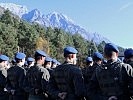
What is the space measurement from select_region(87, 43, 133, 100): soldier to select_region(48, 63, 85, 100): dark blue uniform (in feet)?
1.63

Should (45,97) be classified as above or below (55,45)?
below

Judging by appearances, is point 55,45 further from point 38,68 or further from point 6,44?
point 38,68

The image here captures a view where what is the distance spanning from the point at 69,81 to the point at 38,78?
1.87 m

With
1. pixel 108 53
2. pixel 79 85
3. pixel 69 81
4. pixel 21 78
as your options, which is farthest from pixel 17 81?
pixel 108 53

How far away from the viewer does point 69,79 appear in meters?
7.68

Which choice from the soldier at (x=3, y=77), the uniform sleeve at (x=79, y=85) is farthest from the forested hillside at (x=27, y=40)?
the uniform sleeve at (x=79, y=85)

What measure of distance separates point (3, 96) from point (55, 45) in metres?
97.5

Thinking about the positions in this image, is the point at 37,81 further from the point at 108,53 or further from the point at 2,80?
the point at 108,53

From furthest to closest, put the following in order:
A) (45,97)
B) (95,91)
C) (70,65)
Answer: (45,97) < (70,65) < (95,91)

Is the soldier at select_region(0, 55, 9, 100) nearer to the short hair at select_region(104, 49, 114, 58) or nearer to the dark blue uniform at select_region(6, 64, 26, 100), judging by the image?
the dark blue uniform at select_region(6, 64, 26, 100)

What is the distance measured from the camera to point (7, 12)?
4070 inches

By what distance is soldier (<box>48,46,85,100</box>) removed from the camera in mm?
7434

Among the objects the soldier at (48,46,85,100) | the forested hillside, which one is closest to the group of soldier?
the soldier at (48,46,85,100)

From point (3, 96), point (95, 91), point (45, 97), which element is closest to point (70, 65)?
point (95, 91)
